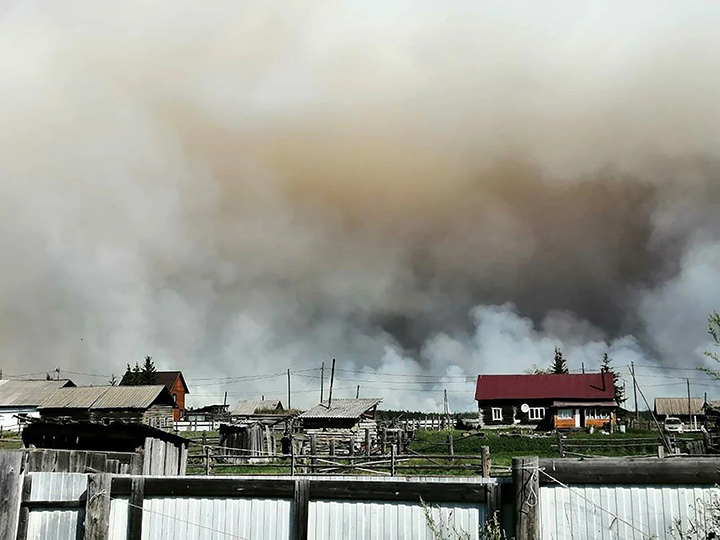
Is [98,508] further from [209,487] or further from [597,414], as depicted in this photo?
[597,414]

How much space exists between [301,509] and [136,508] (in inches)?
78.8

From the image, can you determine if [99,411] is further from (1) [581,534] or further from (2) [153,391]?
(1) [581,534]

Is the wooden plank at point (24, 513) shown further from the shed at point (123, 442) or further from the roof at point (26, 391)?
the roof at point (26, 391)

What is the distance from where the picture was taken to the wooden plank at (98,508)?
9039 millimetres

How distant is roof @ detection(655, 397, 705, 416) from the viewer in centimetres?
9538

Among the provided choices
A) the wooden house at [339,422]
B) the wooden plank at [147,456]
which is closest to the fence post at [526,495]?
the wooden plank at [147,456]

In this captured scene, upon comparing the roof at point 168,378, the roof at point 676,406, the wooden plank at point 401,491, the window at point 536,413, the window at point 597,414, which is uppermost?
the roof at point 168,378

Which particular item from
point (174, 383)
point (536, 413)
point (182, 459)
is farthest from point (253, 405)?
point (182, 459)

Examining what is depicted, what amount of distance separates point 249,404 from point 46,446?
8050cm

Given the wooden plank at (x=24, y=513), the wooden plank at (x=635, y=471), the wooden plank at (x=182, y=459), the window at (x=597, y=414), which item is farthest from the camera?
the window at (x=597, y=414)

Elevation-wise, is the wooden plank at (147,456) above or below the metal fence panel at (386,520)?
above

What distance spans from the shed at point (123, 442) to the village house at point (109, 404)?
34086 mm

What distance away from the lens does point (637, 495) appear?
8.06m

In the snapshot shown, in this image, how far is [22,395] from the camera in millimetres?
79438
